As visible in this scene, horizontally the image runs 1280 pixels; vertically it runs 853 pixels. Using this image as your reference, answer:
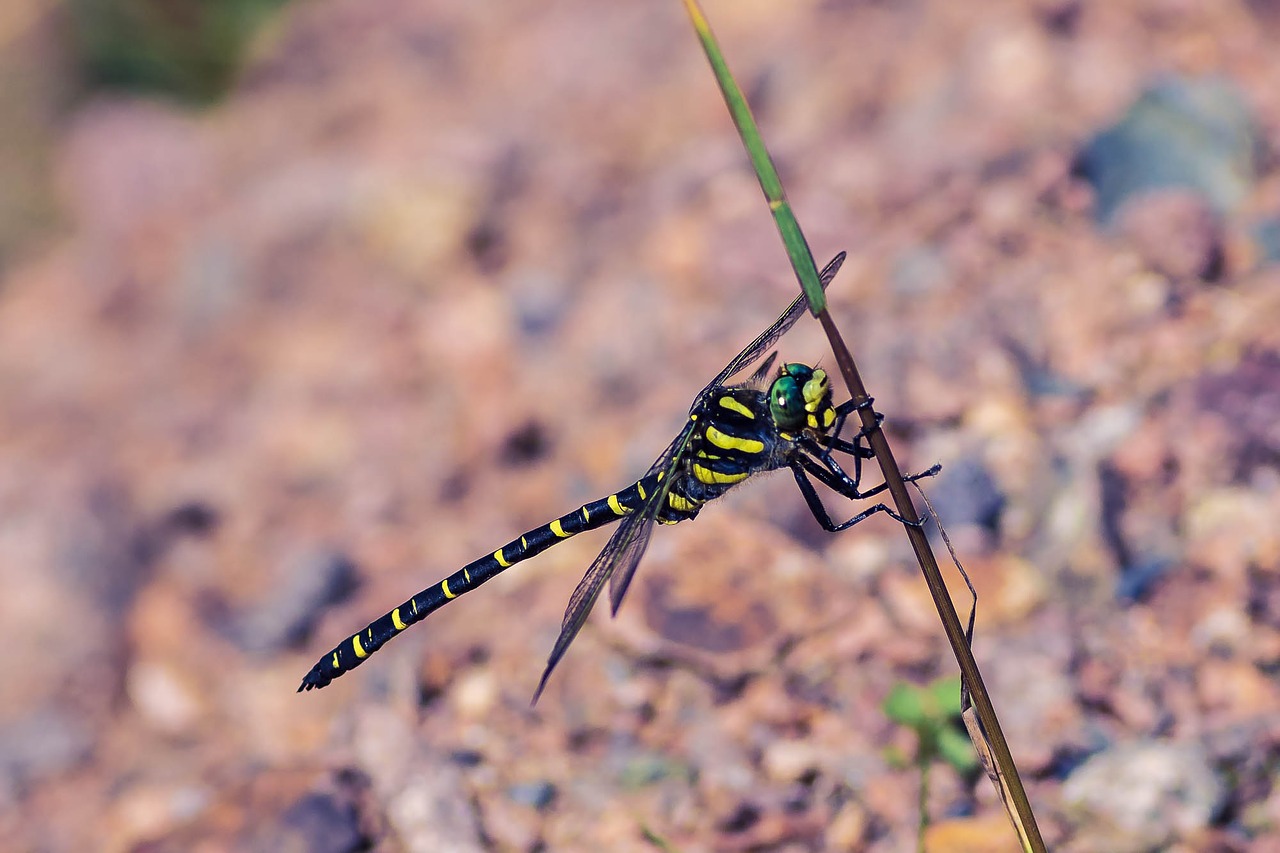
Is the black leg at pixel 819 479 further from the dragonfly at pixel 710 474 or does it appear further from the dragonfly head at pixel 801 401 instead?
the dragonfly head at pixel 801 401

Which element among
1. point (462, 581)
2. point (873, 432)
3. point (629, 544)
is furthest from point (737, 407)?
point (462, 581)

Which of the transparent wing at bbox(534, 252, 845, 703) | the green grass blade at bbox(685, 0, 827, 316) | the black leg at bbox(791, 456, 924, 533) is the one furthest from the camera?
the black leg at bbox(791, 456, 924, 533)

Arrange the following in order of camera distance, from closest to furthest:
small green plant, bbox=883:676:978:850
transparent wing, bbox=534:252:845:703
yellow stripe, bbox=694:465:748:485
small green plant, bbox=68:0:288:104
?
transparent wing, bbox=534:252:845:703 < small green plant, bbox=883:676:978:850 < yellow stripe, bbox=694:465:748:485 < small green plant, bbox=68:0:288:104

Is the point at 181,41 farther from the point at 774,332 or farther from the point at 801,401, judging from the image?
the point at 801,401

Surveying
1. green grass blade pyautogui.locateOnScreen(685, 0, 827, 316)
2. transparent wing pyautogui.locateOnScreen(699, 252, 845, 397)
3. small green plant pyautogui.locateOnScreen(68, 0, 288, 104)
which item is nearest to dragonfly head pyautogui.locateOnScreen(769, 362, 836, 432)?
transparent wing pyautogui.locateOnScreen(699, 252, 845, 397)

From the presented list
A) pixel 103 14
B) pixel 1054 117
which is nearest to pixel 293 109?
pixel 103 14

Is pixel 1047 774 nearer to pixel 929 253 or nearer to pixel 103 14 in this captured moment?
pixel 929 253

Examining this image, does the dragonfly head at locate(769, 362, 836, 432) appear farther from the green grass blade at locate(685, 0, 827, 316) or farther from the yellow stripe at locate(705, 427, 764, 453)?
the green grass blade at locate(685, 0, 827, 316)
